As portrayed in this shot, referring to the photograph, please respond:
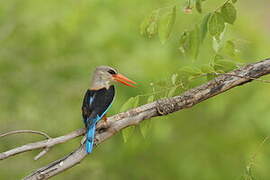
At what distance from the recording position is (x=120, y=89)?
7.18 meters

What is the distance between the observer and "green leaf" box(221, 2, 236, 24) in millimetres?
2910

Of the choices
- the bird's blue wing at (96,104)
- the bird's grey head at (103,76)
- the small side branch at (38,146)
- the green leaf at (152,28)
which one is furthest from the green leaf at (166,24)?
the bird's grey head at (103,76)

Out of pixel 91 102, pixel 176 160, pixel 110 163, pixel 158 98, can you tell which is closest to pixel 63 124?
pixel 110 163

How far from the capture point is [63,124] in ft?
23.5

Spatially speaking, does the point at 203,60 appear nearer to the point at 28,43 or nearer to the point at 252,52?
the point at 252,52

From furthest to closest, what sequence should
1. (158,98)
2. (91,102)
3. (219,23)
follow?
1. (91,102)
2. (158,98)
3. (219,23)

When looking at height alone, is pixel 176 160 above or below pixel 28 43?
below

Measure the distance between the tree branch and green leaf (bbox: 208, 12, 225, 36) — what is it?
0.58 ft

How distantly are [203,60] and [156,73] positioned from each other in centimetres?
48

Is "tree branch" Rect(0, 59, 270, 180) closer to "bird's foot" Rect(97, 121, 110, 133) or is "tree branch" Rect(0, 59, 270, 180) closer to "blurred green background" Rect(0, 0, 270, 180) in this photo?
"bird's foot" Rect(97, 121, 110, 133)

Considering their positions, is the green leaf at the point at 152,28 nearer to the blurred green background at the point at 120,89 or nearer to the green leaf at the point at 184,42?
the green leaf at the point at 184,42

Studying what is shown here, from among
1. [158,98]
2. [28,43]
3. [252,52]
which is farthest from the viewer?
[28,43]

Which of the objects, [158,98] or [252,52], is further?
[252,52]

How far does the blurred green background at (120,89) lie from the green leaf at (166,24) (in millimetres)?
3744
